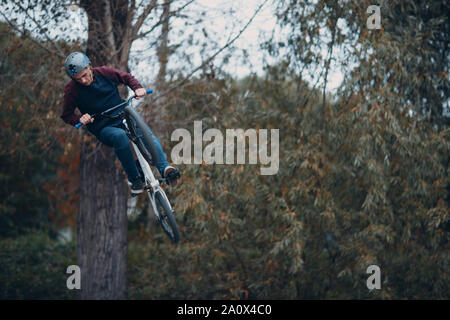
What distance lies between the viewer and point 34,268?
423 inches

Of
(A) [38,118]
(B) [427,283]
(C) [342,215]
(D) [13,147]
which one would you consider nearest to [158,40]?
(A) [38,118]

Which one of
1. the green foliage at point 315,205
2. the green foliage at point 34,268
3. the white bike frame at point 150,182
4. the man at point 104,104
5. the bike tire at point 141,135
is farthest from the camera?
the green foliage at point 34,268

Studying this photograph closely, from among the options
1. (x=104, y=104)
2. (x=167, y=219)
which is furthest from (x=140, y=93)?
(x=167, y=219)

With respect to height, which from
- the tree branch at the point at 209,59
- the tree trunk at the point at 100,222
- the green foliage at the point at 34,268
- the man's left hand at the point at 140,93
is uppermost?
the tree branch at the point at 209,59

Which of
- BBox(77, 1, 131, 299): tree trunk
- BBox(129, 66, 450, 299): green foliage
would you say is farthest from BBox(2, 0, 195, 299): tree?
BBox(129, 66, 450, 299): green foliage

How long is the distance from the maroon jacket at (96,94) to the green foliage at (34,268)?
6.24m

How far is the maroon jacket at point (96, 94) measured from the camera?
14.9 feet

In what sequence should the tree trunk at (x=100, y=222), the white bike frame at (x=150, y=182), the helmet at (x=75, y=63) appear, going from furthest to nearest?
the tree trunk at (x=100, y=222) < the white bike frame at (x=150, y=182) < the helmet at (x=75, y=63)

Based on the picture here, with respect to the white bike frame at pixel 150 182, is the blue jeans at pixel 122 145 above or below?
above

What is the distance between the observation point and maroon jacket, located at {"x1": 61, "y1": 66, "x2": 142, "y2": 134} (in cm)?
454

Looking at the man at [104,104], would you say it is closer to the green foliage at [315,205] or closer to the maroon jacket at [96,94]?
the maroon jacket at [96,94]

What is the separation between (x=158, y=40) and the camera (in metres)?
7.71

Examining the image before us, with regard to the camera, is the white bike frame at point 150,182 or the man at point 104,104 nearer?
the man at point 104,104

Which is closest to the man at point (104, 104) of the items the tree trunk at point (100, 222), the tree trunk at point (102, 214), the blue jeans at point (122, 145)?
the blue jeans at point (122, 145)
